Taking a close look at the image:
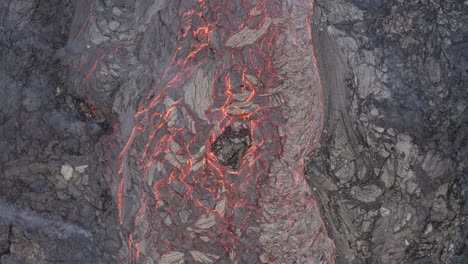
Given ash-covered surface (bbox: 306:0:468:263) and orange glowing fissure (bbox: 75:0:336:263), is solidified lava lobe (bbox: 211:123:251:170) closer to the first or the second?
orange glowing fissure (bbox: 75:0:336:263)

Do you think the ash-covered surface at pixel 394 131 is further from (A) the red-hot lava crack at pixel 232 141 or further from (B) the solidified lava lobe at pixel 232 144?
(B) the solidified lava lobe at pixel 232 144

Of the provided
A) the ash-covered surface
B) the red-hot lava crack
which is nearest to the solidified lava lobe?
the red-hot lava crack

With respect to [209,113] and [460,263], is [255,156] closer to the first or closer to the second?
[209,113]

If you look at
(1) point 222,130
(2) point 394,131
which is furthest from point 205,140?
(2) point 394,131

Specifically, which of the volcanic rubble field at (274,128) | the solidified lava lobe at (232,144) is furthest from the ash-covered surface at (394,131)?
the solidified lava lobe at (232,144)

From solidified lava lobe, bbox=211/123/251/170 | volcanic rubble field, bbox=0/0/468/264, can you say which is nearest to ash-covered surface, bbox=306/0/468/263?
volcanic rubble field, bbox=0/0/468/264

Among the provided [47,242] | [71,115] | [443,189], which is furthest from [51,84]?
[443,189]
